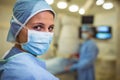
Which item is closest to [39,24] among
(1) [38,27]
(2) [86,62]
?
(1) [38,27]

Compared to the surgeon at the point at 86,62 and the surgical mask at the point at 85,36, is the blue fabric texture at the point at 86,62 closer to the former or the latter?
the surgeon at the point at 86,62

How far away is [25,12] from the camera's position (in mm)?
1045

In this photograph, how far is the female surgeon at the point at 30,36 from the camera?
99 cm

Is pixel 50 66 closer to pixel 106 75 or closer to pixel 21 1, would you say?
pixel 106 75

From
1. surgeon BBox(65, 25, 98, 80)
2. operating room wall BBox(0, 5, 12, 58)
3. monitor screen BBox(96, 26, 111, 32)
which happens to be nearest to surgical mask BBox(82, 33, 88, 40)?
surgeon BBox(65, 25, 98, 80)

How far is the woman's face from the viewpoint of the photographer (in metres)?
1.05

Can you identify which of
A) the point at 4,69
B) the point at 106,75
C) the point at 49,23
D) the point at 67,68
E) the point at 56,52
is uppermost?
the point at 49,23

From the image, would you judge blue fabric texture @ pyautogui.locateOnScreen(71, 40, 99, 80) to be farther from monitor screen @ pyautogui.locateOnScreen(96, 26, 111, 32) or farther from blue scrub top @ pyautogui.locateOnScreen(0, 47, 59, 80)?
blue scrub top @ pyautogui.locateOnScreen(0, 47, 59, 80)

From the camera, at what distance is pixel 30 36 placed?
107cm

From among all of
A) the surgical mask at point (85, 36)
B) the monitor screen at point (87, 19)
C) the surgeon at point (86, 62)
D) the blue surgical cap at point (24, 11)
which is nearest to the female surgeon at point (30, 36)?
the blue surgical cap at point (24, 11)

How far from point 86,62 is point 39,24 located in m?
2.01

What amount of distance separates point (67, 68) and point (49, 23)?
195 centimetres

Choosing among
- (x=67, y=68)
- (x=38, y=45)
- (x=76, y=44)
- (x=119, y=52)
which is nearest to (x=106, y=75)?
(x=119, y=52)

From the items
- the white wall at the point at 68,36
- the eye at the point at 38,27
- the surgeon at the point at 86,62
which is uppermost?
the eye at the point at 38,27
